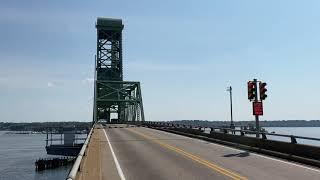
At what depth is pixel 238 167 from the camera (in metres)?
17.5

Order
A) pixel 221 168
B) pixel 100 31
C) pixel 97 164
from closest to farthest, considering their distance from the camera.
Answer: pixel 221 168 → pixel 97 164 → pixel 100 31

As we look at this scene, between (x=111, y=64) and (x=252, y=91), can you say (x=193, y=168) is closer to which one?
(x=252, y=91)

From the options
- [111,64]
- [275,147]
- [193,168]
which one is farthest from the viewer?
[111,64]

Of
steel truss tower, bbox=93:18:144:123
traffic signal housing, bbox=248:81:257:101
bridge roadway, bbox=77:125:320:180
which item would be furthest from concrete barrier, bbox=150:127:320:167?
steel truss tower, bbox=93:18:144:123

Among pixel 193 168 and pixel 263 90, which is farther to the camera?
pixel 263 90

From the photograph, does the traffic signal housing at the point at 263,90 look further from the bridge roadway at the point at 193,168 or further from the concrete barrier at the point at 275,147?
the bridge roadway at the point at 193,168

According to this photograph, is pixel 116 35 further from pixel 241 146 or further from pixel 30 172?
pixel 241 146

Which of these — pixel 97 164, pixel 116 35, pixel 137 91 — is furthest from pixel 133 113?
pixel 97 164

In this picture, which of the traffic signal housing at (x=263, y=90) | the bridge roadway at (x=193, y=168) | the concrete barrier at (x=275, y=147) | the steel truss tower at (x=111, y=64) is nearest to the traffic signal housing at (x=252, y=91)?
the traffic signal housing at (x=263, y=90)

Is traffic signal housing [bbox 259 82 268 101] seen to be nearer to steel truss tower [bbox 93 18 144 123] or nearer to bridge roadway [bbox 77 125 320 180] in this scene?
bridge roadway [bbox 77 125 320 180]

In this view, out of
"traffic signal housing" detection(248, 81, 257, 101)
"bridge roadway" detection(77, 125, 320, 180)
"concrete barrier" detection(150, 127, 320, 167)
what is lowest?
"bridge roadway" detection(77, 125, 320, 180)

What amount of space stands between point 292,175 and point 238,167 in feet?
8.93

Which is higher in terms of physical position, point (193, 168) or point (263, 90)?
point (263, 90)

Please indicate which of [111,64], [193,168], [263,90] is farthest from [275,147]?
[111,64]
